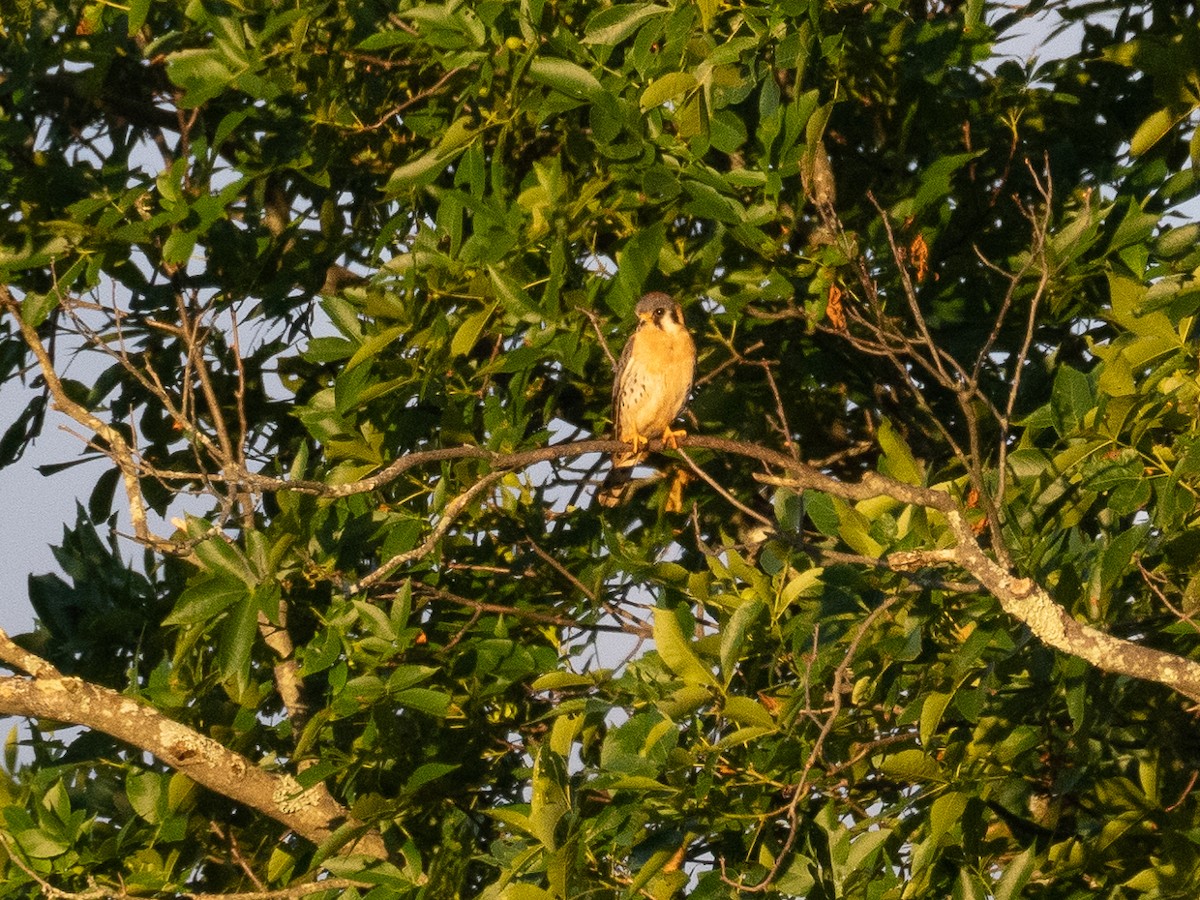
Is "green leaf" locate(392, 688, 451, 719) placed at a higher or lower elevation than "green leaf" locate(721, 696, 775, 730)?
higher

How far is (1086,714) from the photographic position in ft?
10.7

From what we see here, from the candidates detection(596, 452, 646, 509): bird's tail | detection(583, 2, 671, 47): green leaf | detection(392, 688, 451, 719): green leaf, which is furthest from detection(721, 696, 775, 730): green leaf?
detection(596, 452, 646, 509): bird's tail

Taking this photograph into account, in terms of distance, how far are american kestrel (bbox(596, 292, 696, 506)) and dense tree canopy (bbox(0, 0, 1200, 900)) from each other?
140 millimetres

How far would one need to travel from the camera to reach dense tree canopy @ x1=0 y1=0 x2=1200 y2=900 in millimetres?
3480

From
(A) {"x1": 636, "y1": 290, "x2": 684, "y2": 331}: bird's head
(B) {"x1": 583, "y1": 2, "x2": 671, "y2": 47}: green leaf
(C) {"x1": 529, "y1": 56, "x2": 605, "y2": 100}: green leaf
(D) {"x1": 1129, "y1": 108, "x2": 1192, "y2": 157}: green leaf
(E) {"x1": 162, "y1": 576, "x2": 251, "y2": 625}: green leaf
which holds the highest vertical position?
(B) {"x1": 583, "y1": 2, "x2": 671, "y2": 47}: green leaf

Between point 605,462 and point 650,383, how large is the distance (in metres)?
0.31

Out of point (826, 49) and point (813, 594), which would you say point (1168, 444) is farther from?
point (826, 49)

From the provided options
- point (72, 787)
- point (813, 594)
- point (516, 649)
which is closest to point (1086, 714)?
point (813, 594)

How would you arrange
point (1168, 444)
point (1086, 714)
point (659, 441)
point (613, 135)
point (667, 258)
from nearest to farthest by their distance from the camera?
point (1086, 714) → point (613, 135) → point (1168, 444) → point (667, 258) → point (659, 441)

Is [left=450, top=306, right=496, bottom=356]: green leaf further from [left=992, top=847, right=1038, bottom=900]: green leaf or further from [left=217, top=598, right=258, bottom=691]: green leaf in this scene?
[left=992, top=847, right=1038, bottom=900]: green leaf

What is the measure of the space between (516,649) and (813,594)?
875 millimetres

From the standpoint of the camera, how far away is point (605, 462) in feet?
17.7

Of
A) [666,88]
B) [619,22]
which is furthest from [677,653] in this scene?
[619,22]

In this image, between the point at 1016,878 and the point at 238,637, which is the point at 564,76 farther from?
the point at 1016,878
